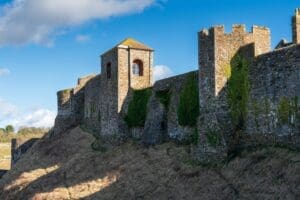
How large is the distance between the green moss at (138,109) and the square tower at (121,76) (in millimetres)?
897

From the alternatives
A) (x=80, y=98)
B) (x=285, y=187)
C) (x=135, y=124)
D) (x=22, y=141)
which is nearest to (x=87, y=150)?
(x=135, y=124)

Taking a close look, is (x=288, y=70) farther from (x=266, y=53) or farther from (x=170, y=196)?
(x=170, y=196)

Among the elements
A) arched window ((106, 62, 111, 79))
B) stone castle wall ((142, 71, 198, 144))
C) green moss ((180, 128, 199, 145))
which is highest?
arched window ((106, 62, 111, 79))

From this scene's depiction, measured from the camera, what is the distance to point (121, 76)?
4025cm

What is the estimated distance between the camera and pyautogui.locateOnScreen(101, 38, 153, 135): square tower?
40.1 m

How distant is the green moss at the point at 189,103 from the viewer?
100 ft

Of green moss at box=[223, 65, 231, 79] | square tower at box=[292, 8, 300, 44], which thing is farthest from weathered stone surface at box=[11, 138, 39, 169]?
square tower at box=[292, 8, 300, 44]

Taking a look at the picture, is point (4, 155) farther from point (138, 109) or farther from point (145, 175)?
point (145, 175)

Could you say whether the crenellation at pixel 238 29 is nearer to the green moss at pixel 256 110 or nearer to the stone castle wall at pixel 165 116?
the green moss at pixel 256 110

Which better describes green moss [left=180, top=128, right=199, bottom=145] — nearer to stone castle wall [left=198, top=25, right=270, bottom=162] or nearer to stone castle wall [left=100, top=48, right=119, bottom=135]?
stone castle wall [left=198, top=25, right=270, bottom=162]

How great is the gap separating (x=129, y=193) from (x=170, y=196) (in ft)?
10.4

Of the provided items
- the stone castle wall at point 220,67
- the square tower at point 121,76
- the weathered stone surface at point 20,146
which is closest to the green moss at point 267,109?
the stone castle wall at point 220,67

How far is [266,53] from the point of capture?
25422mm

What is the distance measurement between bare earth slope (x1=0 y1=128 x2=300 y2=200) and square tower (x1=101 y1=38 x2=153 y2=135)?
9.88 feet
